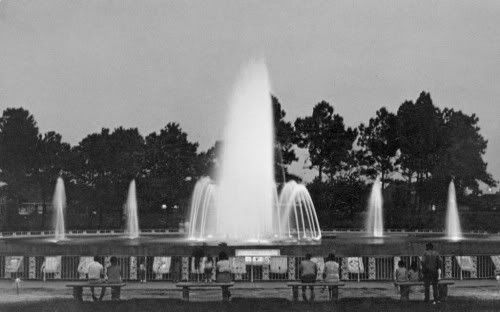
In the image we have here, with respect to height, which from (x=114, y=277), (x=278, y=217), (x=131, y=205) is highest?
(x=131, y=205)

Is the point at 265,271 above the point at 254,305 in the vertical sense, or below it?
above

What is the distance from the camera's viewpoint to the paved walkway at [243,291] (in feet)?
71.3

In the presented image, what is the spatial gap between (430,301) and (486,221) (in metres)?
67.6

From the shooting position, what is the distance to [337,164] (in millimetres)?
91875

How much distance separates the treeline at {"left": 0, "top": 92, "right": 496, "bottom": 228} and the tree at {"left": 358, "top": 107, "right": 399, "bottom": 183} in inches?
4.9

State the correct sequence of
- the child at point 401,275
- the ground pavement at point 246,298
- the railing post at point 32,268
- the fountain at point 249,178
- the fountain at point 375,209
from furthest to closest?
the fountain at point 375,209, the fountain at point 249,178, the railing post at point 32,268, the child at point 401,275, the ground pavement at point 246,298

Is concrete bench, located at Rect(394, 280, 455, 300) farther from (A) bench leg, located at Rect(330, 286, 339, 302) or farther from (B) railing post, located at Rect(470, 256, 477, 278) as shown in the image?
(B) railing post, located at Rect(470, 256, 477, 278)

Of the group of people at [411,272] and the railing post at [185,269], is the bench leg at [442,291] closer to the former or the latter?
the group of people at [411,272]

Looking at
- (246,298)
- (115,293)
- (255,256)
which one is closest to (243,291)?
(246,298)

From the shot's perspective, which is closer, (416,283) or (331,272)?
(416,283)

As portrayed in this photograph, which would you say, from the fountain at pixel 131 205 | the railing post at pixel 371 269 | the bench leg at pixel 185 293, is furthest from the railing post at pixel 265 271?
the fountain at pixel 131 205

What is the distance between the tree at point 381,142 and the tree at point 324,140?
4594mm

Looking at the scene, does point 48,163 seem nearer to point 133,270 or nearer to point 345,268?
point 133,270

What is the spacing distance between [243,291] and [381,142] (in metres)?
74.3
